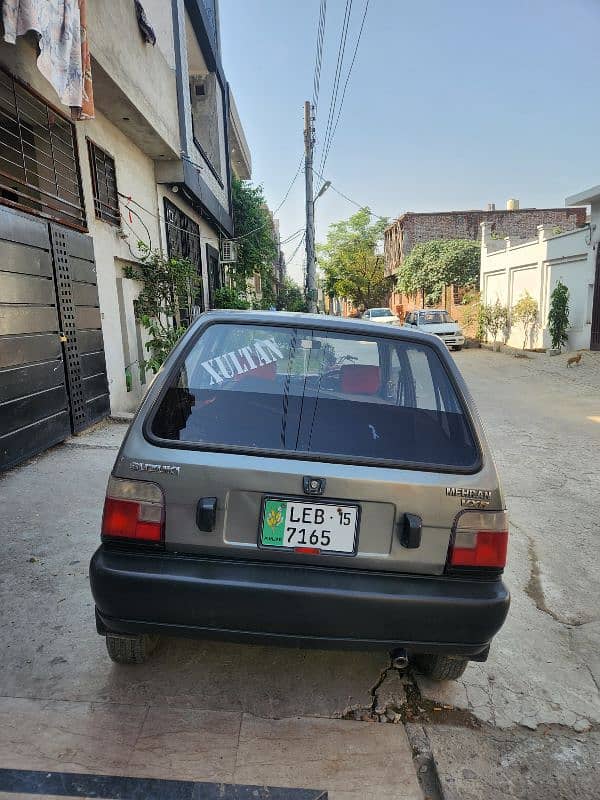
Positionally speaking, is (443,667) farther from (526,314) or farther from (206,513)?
(526,314)

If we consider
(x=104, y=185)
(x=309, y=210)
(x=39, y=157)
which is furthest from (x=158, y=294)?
(x=309, y=210)

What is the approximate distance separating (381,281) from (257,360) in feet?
132

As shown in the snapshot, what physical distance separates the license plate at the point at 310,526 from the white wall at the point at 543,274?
1503 cm

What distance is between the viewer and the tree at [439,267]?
26.9 metres

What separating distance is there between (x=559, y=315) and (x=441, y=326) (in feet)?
17.6

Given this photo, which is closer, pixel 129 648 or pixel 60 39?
pixel 129 648

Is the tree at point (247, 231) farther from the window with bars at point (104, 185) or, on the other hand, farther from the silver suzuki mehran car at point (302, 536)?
the silver suzuki mehran car at point (302, 536)

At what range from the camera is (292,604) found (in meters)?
1.83

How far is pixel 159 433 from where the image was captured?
1958mm

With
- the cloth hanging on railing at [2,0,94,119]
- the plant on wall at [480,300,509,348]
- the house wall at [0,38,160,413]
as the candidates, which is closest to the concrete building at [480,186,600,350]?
the plant on wall at [480,300,509,348]

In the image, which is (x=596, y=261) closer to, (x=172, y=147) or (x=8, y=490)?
(x=172, y=147)

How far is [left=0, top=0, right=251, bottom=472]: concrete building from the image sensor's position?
15.6ft

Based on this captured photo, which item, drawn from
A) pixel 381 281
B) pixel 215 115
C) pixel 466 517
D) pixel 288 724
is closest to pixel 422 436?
pixel 466 517

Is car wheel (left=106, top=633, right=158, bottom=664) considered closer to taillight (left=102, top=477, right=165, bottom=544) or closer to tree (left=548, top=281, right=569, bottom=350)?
taillight (left=102, top=477, right=165, bottom=544)
